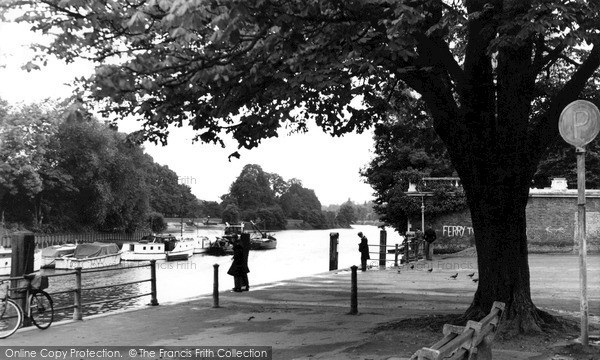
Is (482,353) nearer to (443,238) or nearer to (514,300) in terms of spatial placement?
(514,300)

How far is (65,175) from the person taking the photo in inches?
2341

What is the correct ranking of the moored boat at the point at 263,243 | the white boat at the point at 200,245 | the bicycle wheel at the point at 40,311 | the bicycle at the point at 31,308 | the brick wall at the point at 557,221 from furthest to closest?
1. the moored boat at the point at 263,243
2. the white boat at the point at 200,245
3. the brick wall at the point at 557,221
4. the bicycle wheel at the point at 40,311
5. the bicycle at the point at 31,308

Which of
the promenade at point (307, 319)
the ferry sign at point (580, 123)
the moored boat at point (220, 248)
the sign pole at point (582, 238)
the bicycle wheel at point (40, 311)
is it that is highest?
the ferry sign at point (580, 123)

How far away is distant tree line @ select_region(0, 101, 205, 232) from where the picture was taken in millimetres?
53156

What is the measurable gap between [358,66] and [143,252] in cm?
5128

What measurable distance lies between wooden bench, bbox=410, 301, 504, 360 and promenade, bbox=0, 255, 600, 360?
2.13m

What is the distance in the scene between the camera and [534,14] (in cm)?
685

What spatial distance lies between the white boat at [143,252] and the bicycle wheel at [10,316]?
45.1 meters

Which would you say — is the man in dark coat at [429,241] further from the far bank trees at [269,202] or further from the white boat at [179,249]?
the far bank trees at [269,202]

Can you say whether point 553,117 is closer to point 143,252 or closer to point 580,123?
point 580,123

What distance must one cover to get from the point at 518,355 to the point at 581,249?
5.25 ft

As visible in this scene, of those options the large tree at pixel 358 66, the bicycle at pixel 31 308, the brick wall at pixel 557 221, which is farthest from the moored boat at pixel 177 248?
the large tree at pixel 358 66

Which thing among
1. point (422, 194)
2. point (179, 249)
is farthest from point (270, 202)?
point (422, 194)

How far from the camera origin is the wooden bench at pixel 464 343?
427 cm
